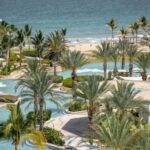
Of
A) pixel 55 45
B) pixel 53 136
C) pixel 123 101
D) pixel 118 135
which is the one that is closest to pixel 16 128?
pixel 118 135

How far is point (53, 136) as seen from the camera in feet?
119

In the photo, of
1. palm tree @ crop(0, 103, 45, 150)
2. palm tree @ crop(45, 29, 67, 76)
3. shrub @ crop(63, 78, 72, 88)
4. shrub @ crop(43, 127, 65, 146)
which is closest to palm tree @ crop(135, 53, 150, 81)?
shrub @ crop(63, 78, 72, 88)

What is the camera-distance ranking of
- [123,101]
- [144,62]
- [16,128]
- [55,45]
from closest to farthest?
1. [16,128]
2. [123,101]
3. [144,62]
4. [55,45]

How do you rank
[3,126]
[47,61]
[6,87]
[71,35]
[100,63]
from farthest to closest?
1. [71,35]
2. [100,63]
3. [47,61]
4. [6,87]
5. [3,126]

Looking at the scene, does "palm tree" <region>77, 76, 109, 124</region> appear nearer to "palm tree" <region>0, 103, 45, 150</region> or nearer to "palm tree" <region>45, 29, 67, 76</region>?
"palm tree" <region>0, 103, 45, 150</region>

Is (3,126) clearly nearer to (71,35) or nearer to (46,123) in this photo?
(46,123)

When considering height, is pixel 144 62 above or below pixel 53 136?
above

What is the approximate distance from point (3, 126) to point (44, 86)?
7.92 meters

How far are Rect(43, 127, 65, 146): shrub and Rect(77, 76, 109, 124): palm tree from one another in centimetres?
269

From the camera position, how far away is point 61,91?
53000 millimetres

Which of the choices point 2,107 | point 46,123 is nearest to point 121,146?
point 46,123

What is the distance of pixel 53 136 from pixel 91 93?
4.37 m

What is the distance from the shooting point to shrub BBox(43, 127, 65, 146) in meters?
35.9

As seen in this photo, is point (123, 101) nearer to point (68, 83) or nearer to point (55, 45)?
point (68, 83)
